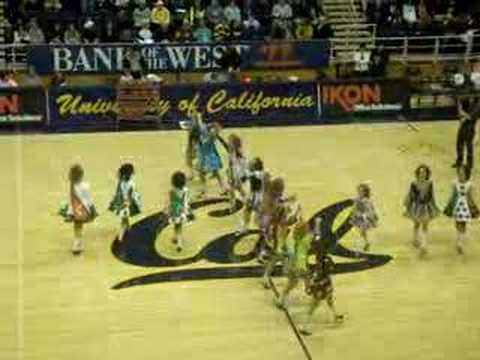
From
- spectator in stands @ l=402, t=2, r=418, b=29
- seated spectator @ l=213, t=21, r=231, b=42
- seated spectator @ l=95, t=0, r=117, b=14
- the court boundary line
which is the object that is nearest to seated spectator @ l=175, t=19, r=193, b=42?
seated spectator @ l=213, t=21, r=231, b=42

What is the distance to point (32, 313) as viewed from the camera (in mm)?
14117

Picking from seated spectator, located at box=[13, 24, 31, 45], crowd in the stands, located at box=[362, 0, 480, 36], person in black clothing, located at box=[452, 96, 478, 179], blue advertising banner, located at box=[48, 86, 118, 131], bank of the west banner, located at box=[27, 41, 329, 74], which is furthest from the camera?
crowd in the stands, located at box=[362, 0, 480, 36]

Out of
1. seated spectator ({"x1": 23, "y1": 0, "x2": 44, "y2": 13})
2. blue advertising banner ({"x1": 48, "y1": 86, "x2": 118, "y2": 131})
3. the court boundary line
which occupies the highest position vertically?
seated spectator ({"x1": 23, "y1": 0, "x2": 44, "y2": 13})

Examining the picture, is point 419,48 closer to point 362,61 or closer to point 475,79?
point 362,61

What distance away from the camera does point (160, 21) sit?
90.9 ft

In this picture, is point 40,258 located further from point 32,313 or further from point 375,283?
point 375,283

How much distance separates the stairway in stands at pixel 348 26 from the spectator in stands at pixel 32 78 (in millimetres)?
8040

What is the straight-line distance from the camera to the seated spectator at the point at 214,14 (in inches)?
1109

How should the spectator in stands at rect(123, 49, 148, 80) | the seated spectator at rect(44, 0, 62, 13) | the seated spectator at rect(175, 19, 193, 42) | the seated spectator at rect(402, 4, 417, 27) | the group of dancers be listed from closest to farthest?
the group of dancers < the spectator in stands at rect(123, 49, 148, 80) < the seated spectator at rect(175, 19, 193, 42) < the seated spectator at rect(44, 0, 62, 13) < the seated spectator at rect(402, 4, 417, 27)

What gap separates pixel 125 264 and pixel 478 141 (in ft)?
32.5

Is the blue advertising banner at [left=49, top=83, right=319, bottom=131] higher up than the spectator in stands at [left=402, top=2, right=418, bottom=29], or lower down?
lower down

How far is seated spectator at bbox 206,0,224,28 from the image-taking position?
28.2 metres

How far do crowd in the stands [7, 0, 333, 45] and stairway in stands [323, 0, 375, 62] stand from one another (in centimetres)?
66

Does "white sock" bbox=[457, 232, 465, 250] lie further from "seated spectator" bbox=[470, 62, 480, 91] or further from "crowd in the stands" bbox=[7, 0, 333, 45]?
"crowd in the stands" bbox=[7, 0, 333, 45]
